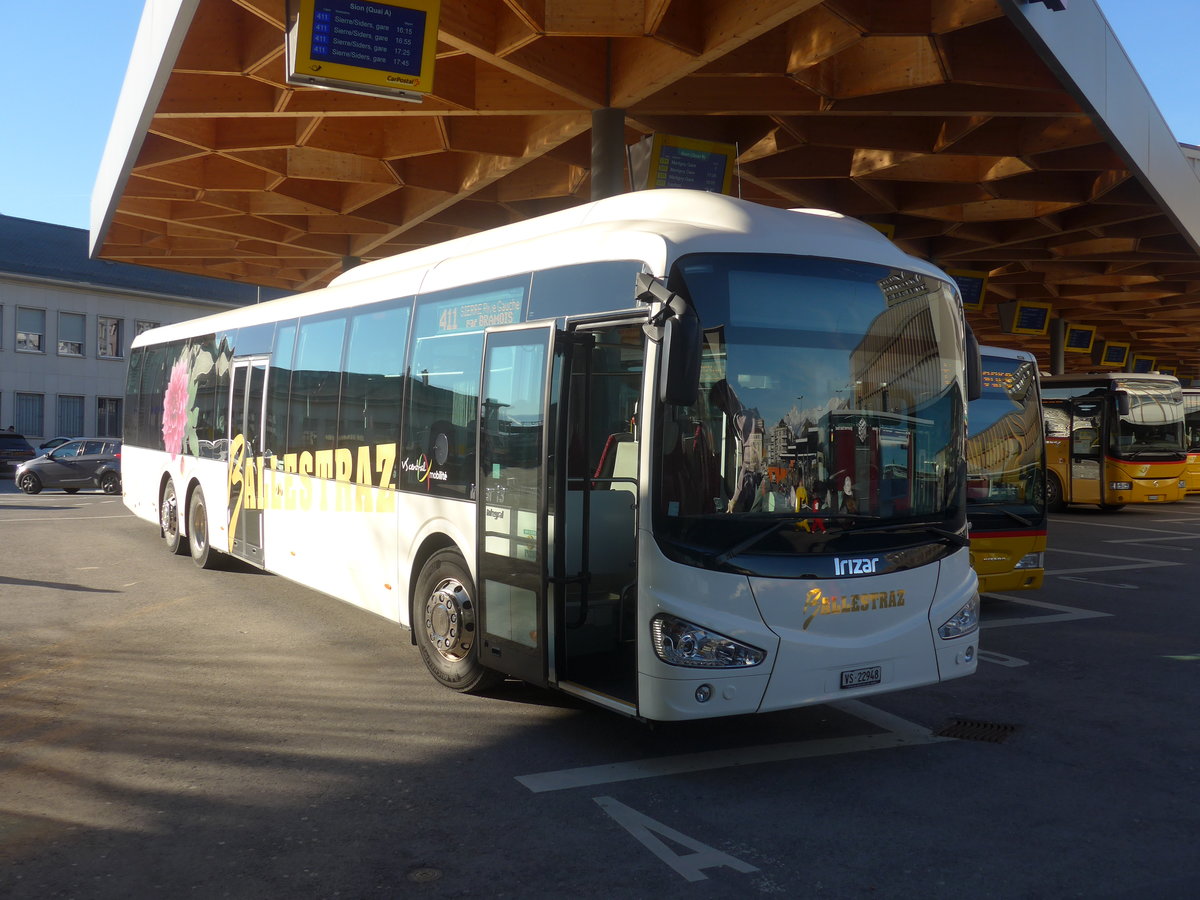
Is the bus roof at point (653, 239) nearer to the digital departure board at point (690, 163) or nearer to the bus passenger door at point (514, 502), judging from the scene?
the bus passenger door at point (514, 502)

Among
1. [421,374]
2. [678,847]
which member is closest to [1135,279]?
[421,374]

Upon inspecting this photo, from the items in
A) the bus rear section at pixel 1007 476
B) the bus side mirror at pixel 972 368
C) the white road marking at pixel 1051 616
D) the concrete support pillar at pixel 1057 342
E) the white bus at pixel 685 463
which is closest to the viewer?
the white bus at pixel 685 463

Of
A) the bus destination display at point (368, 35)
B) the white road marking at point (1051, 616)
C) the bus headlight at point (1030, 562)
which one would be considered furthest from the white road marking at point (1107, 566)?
the bus destination display at point (368, 35)

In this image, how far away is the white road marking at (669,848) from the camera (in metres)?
4.61

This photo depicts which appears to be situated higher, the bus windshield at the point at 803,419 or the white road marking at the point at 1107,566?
the bus windshield at the point at 803,419

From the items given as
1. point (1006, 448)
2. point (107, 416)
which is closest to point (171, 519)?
point (1006, 448)

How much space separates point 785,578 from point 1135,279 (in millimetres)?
25767

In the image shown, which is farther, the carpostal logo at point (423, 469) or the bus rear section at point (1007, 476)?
the bus rear section at point (1007, 476)

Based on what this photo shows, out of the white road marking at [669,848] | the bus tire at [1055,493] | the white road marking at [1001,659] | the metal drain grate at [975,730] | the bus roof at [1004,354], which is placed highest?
the bus roof at [1004,354]

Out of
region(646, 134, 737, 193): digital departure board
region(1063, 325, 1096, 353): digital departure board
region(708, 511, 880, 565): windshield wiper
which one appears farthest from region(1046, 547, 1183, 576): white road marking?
region(1063, 325, 1096, 353): digital departure board

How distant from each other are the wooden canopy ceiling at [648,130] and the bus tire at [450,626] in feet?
17.7

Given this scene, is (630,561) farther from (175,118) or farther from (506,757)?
(175,118)

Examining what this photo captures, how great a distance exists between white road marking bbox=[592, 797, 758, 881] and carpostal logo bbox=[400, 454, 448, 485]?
304 centimetres

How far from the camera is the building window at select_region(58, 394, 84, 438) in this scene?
157ft
